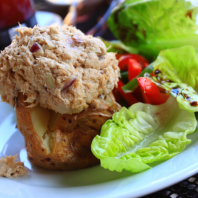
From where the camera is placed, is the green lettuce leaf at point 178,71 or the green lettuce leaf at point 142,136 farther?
the green lettuce leaf at point 178,71

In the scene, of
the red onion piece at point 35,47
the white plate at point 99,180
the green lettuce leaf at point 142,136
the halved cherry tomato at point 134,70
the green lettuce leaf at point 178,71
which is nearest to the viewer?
the white plate at point 99,180

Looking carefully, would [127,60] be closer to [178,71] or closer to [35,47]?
[178,71]

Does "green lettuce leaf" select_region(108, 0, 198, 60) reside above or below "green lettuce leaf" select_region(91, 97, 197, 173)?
above

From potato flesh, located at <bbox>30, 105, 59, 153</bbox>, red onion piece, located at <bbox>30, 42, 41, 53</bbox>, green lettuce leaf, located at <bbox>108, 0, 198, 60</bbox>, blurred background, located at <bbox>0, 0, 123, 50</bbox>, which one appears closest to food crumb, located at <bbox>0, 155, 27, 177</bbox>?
potato flesh, located at <bbox>30, 105, 59, 153</bbox>

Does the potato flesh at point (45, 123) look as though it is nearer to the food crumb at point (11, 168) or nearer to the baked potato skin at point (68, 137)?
the baked potato skin at point (68, 137)

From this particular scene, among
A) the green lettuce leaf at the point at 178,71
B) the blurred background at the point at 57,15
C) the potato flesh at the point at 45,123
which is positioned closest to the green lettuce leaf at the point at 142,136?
the green lettuce leaf at the point at 178,71

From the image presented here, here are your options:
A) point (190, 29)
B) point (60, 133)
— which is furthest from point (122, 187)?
point (190, 29)

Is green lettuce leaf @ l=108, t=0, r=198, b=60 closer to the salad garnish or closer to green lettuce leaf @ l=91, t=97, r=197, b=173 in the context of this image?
the salad garnish
